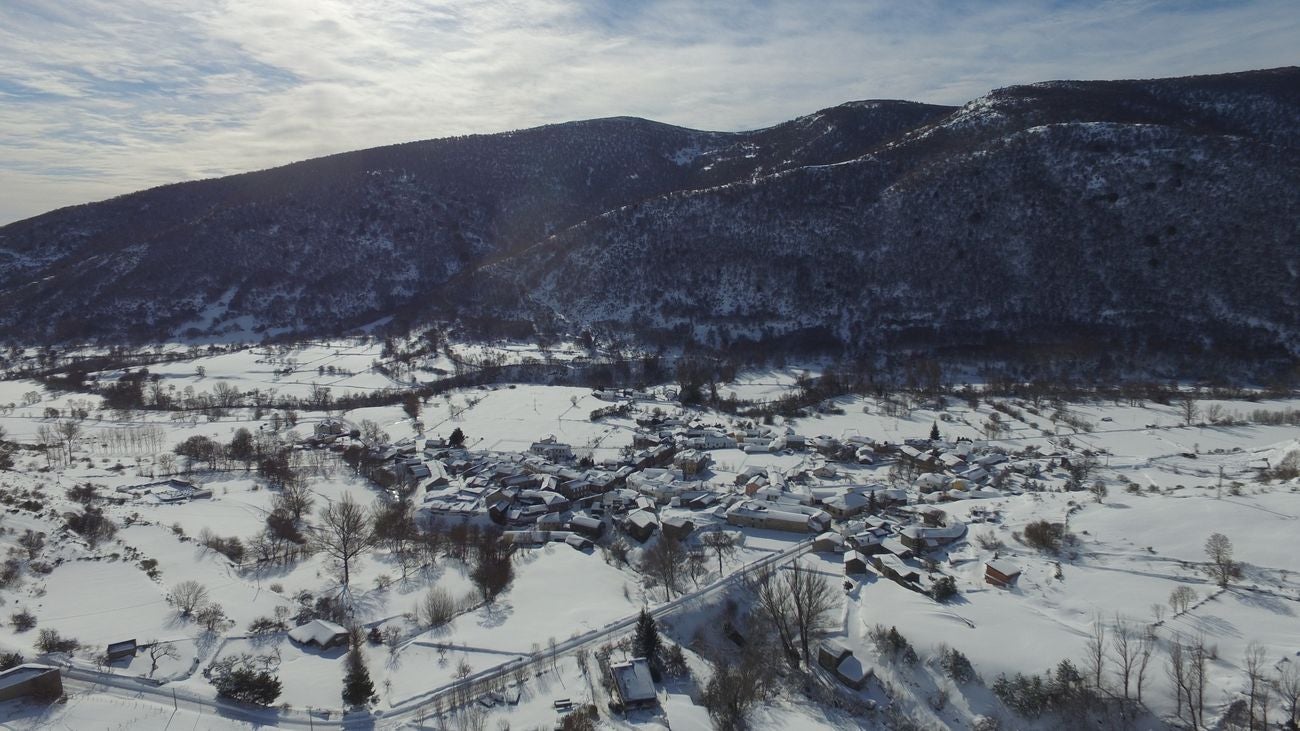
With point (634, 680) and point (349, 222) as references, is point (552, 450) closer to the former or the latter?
point (634, 680)

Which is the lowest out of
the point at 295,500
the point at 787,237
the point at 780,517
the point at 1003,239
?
the point at 780,517

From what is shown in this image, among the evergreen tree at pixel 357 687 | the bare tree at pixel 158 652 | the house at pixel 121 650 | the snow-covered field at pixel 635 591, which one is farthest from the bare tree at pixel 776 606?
the house at pixel 121 650

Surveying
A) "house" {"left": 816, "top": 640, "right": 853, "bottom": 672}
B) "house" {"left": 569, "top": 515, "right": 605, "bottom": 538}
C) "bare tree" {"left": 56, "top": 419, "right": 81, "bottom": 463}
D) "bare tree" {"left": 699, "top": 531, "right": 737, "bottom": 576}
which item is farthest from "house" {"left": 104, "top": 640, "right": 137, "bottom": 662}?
"bare tree" {"left": 56, "top": 419, "right": 81, "bottom": 463}

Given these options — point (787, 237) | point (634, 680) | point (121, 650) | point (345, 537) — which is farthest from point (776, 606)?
point (787, 237)

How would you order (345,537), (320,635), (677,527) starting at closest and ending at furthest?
(320,635) → (345,537) → (677,527)

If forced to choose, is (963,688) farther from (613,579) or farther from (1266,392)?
(1266,392)

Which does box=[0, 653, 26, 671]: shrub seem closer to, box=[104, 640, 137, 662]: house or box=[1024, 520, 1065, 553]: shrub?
box=[104, 640, 137, 662]: house

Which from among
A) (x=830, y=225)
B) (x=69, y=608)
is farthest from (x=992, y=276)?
(x=69, y=608)

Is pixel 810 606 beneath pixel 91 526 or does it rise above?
beneath

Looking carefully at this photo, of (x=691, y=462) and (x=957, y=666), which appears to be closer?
(x=957, y=666)
